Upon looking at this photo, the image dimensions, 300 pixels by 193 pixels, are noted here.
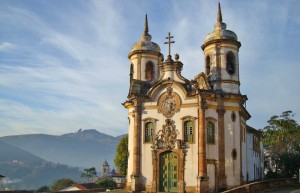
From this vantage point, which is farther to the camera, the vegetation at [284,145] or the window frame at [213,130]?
the vegetation at [284,145]

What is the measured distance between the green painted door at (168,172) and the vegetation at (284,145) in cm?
1728

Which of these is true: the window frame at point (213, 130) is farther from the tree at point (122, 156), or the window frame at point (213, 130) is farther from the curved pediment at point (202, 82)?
the tree at point (122, 156)

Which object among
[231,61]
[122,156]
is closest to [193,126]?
[231,61]

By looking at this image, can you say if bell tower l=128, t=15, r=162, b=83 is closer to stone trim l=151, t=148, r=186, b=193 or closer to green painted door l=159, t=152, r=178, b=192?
stone trim l=151, t=148, r=186, b=193

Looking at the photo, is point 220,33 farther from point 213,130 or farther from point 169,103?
point 213,130

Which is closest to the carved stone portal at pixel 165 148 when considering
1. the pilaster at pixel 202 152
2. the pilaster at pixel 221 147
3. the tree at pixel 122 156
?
the pilaster at pixel 202 152

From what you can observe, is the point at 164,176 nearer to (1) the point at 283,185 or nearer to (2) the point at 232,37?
(1) the point at 283,185

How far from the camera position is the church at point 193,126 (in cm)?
2700

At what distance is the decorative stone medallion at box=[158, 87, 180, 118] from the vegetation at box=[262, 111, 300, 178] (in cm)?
1810

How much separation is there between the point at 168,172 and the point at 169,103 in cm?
512

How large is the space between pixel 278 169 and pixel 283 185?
1953cm

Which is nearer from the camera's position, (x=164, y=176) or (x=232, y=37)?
(x=164, y=176)

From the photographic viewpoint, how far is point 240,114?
29.1m

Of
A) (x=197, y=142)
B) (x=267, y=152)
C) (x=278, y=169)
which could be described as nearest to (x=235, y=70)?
(x=197, y=142)
